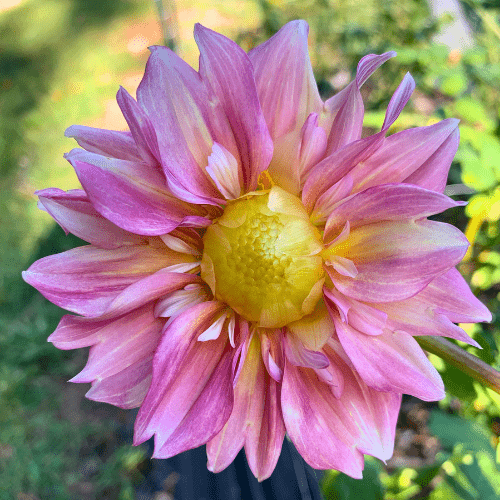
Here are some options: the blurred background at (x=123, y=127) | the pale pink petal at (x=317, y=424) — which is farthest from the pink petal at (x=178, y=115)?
the blurred background at (x=123, y=127)

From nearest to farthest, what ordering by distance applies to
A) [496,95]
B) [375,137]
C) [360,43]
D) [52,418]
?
[375,137], [496,95], [52,418], [360,43]

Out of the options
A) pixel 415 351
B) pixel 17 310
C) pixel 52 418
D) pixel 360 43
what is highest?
pixel 415 351

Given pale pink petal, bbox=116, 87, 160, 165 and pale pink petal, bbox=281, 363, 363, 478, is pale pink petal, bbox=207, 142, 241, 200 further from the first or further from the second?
pale pink petal, bbox=281, 363, 363, 478

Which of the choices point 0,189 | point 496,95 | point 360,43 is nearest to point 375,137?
point 496,95

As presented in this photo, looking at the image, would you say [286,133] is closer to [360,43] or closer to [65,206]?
[65,206]

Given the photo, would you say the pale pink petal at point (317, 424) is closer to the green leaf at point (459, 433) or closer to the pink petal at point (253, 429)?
the pink petal at point (253, 429)

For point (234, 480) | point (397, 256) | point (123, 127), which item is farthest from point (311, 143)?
point (123, 127)

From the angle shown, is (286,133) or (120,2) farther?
(120,2)
